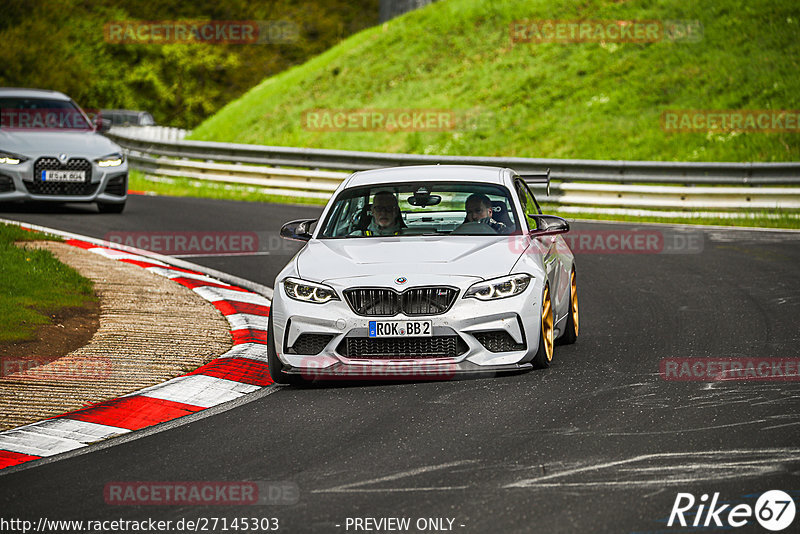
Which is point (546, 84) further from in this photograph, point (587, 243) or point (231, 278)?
point (231, 278)

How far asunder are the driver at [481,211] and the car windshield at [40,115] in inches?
443

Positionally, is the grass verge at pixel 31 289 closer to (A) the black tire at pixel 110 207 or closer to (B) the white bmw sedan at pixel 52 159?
(B) the white bmw sedan at pixel 52 159

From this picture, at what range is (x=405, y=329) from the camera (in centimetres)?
757

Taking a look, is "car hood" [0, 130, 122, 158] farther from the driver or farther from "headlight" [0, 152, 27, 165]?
the driver

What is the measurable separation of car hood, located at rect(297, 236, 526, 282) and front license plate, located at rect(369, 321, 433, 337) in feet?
1.17

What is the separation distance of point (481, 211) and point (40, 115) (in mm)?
11925

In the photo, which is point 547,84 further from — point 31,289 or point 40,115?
point 31,289

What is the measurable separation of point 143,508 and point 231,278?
25.9ft

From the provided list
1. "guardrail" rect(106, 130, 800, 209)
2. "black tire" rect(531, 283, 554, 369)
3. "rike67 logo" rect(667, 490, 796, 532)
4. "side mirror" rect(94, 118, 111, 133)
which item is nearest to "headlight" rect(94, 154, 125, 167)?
"side mirror" rect(94, 118, 111, 133)

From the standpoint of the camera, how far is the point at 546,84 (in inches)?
1192

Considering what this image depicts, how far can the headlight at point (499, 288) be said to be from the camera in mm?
7711

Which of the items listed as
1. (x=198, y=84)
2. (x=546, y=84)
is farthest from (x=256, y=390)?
(x=198, y=84)

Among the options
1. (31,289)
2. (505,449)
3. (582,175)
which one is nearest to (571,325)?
(505,449)

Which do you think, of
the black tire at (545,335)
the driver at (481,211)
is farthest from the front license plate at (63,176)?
the black tire at (545,335)
